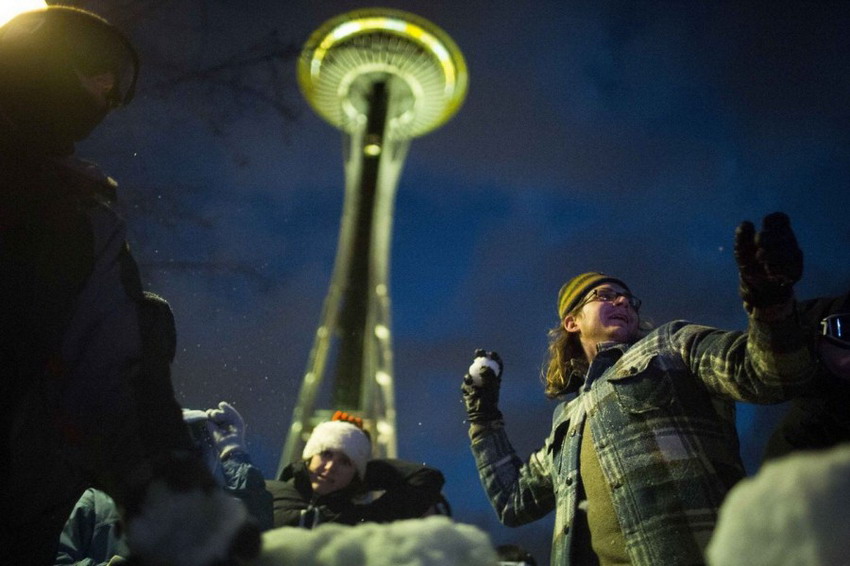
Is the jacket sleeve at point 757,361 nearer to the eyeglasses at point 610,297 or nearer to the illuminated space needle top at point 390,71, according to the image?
the eyeglasses at point 610,297

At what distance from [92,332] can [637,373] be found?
2.03 meters

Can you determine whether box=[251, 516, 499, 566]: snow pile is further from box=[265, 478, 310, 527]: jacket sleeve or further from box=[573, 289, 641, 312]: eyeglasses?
box=[265, 478, 310, 527]: jacket sleeve

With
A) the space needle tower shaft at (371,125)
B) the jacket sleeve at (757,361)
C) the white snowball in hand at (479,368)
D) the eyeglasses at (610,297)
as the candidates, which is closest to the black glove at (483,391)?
the white snowball in hand at (479,368)

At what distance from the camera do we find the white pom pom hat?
4.04 metres

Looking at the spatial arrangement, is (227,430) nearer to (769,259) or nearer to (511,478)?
(511,478)

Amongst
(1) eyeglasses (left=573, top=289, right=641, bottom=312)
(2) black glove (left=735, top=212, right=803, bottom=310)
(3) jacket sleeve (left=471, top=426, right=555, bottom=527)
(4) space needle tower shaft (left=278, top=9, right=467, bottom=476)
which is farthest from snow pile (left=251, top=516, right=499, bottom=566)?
(4) space needle tower shaft (left=278, top=9, right=467, bottom=476)

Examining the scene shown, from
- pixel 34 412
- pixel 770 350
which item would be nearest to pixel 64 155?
pixel 34 412

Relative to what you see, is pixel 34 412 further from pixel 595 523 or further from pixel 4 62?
pixel 595 523

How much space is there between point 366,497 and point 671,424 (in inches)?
87.3

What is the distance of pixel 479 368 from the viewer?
3391 mm

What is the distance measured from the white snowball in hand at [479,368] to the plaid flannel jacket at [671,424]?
1.77 feet

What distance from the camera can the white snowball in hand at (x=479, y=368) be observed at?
11.1 feet

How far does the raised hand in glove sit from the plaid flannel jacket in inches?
81.3

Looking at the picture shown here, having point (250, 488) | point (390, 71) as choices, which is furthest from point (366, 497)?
point (390, 71)
